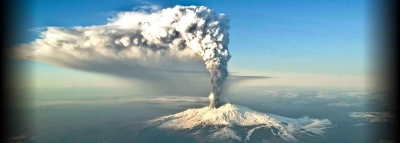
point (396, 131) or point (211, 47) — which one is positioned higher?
point (211, 47)

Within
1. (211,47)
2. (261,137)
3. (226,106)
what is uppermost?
(211,47)

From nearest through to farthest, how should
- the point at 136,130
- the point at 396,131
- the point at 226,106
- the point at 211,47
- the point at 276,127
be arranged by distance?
the point at 396,131 → the point at 211,47 → the point at 226,106 → the point at 136,130 → the point at 276,127

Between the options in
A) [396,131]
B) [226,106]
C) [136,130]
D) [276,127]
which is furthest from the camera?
[276,127]

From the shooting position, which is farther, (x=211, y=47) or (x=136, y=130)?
(x=136, y=130)

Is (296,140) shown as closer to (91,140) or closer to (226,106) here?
(226,106)

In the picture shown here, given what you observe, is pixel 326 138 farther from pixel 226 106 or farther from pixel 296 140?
pixel 226 106

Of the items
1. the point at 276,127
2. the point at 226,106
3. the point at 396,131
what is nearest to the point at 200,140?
the point at 226,106

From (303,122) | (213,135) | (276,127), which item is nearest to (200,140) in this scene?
(213,135)
